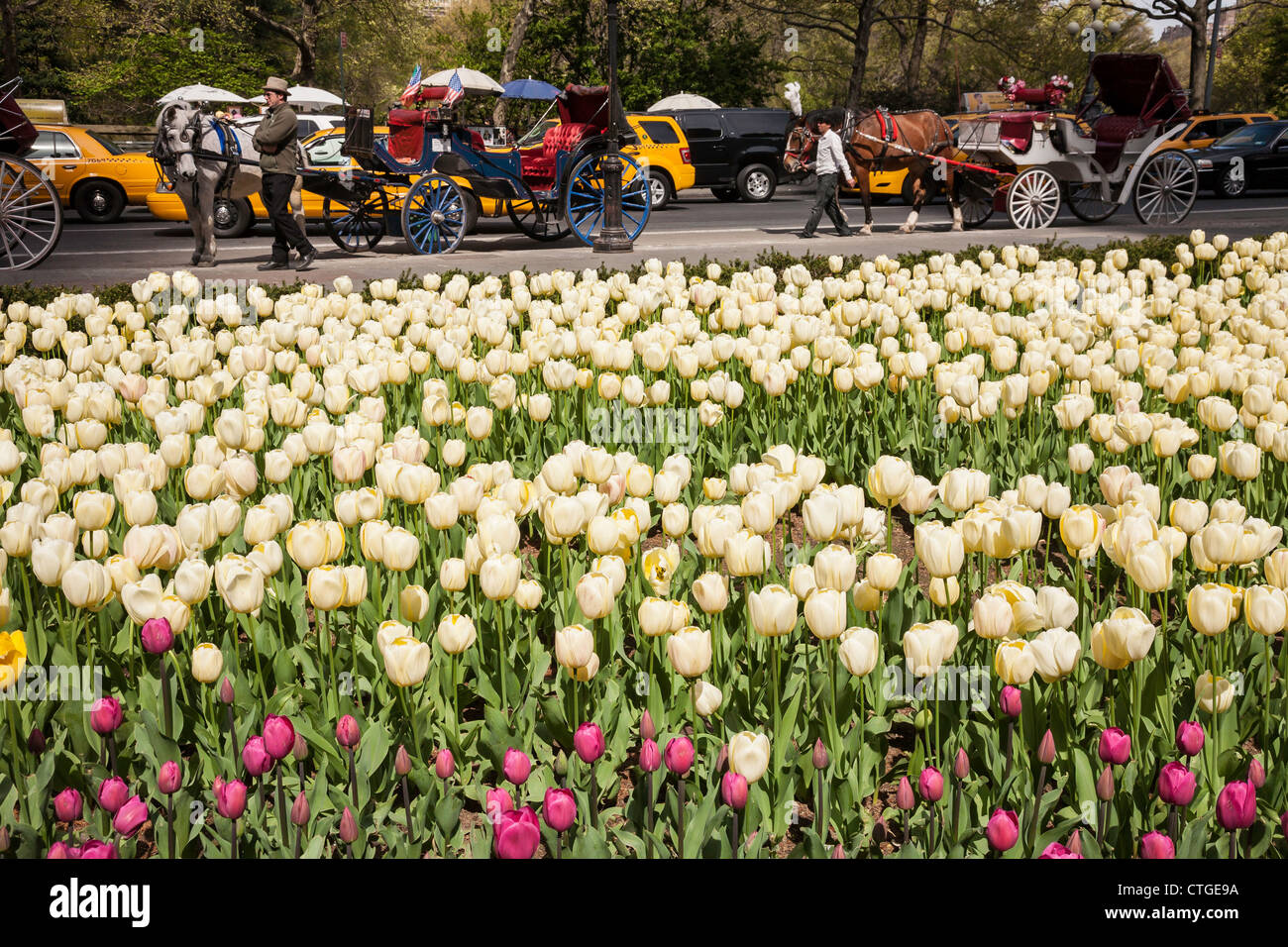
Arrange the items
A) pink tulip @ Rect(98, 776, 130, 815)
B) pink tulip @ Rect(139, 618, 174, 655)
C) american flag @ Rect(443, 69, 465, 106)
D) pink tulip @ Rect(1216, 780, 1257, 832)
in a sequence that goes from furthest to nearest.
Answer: american flag @ Rect(443, 69, 465, 106), pink tulip @ Rect(139, 618, 174, 655), pink tulip @ Rect(98, 776, 130, 815), pink tulip @ Rect(1216, 780, 1257, 832)

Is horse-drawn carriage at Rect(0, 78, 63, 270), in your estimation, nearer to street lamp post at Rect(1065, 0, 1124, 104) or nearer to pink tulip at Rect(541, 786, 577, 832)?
pink tulip at Rect(541, 786, 577, 832)

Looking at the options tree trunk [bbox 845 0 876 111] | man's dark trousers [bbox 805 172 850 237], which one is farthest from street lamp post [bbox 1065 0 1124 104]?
tree trunk [bbox 845 0 876 111]

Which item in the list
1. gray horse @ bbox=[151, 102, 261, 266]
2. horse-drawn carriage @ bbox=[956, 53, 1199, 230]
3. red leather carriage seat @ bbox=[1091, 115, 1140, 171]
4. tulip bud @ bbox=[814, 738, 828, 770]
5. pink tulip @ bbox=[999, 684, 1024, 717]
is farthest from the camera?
red leather carriage seat @ bbox=[1091, 115, 1140, 171]

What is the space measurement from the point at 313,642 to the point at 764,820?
1.43 metres

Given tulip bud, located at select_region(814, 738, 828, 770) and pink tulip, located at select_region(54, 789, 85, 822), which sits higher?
tulip bud, located at select_region(814, 738, 828, 770)

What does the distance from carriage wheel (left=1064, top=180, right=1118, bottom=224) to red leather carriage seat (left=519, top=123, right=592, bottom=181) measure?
7.33 metres

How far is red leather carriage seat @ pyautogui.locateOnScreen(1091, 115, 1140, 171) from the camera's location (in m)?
15.9

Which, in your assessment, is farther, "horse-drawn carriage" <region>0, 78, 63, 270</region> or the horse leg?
the horse leg

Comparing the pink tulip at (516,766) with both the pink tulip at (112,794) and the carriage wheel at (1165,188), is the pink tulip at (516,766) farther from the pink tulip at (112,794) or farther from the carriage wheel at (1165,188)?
the carriage wheel at (1165,188)

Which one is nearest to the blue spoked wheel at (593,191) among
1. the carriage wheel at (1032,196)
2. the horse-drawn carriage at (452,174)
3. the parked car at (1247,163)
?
the horse-drawn carriage at (452,174)

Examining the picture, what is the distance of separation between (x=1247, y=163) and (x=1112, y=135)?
9.51 m

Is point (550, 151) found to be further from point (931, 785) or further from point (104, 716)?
point (931, 785)

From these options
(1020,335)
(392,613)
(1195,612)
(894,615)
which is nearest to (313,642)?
(392,613)

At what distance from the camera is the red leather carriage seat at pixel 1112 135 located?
15945 mm
